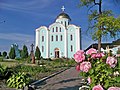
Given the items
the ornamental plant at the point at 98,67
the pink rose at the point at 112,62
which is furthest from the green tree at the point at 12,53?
the pink rose at the point at 112,62

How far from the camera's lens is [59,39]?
65812 mm

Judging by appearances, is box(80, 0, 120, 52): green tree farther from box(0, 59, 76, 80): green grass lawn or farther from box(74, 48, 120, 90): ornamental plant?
box(74, 48, 120, 90): ornamental plant

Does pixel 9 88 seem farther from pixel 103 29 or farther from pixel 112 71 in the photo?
pixel 103 29

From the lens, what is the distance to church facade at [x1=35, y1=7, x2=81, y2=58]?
6419 centimetres

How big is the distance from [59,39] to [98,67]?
61055 millimetres

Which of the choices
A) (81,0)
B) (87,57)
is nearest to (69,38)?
(81,0)

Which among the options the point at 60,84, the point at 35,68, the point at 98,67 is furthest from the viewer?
the point at 35,68

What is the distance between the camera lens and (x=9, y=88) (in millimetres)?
10461

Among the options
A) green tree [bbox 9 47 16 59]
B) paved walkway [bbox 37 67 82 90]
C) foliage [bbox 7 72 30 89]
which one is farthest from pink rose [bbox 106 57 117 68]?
green tree [bbox 9 47 16 59]

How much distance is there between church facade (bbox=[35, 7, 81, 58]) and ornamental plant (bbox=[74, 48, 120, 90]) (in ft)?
192

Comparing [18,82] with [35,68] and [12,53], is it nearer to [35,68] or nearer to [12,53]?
[35,68]

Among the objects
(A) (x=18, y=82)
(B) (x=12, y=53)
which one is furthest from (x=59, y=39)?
(A) (x=18, y=82)

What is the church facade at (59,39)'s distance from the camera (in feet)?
211

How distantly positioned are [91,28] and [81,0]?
3.13 meters
